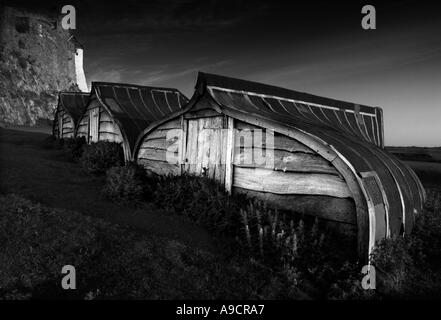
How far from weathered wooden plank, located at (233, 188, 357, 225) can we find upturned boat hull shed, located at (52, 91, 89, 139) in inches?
725

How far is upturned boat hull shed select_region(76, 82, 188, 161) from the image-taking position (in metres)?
12.3

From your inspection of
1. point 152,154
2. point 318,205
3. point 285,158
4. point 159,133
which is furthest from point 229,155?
point 152,154

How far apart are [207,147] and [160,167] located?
261 cm

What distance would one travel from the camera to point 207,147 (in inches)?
295

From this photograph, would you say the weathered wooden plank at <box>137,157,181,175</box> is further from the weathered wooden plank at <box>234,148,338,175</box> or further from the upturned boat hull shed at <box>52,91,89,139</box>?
the upturned boat hull shed at <box>52,91,89,139</box>

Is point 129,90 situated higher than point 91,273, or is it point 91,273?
point 129,90

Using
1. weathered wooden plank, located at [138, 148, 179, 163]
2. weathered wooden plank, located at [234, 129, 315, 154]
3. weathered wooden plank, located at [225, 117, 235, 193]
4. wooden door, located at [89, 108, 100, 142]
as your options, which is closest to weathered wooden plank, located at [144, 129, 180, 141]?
weathered wooden plank, located at [138, 148, 179, 163]

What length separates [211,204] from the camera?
6.08m

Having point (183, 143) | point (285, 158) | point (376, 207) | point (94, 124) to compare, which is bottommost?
point (376, 207)

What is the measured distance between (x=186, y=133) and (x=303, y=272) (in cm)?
535

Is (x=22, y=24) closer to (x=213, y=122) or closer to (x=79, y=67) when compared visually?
(x=79, y=67)
